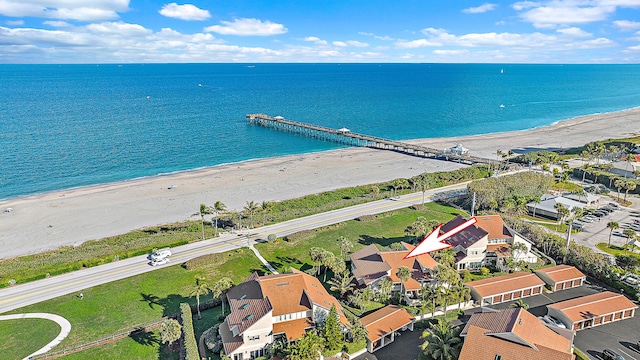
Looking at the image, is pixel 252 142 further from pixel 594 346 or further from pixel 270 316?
pixel 594 346

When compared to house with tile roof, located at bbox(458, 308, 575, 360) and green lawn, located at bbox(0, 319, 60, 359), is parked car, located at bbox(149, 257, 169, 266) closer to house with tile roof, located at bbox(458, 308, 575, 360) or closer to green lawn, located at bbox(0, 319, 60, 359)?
green lawn, located at bbox(0, 319, 60, 359)

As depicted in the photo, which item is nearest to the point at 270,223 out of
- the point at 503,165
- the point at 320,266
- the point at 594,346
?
the point at 320,266

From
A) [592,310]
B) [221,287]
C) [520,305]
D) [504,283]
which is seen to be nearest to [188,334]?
[221,287]

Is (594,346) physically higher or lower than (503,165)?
lower

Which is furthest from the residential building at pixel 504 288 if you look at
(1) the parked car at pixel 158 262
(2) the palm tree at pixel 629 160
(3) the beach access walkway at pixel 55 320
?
(2) the palm tree at pixel 629 160

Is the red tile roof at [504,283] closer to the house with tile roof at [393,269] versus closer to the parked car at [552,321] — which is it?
the parked car at [552,321]

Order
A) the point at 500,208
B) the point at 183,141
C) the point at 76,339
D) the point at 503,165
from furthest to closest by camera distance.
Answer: the point at 183,141
the point at 503,165
the point at 500,208
the point at 76,339
